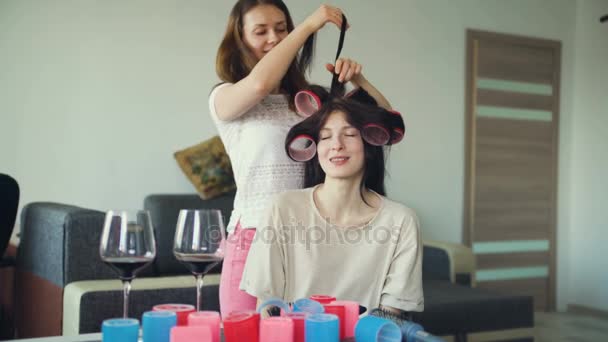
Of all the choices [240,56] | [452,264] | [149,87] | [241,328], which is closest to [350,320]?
[241,328]

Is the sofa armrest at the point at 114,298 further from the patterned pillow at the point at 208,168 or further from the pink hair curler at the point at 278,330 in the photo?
the pink hair curler at the point at 278,330

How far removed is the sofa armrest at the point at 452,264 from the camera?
340cm

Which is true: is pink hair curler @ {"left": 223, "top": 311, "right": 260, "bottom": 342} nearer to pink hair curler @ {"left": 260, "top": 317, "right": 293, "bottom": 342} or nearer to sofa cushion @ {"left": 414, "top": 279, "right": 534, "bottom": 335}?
pink hair curler @ {"left": 260, "top": 317, "right": 293, "bottom": 342}

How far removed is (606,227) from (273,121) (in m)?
3.91

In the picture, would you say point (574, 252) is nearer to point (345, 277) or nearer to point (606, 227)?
point (606, 227)

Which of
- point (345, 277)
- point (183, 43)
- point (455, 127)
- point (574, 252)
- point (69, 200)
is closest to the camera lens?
point (345, 277)

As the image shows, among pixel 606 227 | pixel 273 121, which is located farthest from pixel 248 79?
pixel 606 227

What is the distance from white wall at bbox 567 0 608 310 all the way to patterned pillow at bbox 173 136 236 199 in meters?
2.82

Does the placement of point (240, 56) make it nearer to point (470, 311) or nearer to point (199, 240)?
point (199, 240)

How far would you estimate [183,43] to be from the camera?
364cm

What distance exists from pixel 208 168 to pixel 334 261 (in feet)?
7.43

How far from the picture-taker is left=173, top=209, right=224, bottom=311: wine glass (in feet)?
3.53

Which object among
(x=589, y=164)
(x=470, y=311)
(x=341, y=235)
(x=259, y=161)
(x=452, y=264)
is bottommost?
(x=470, y=311)

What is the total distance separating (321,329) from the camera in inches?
37.0
